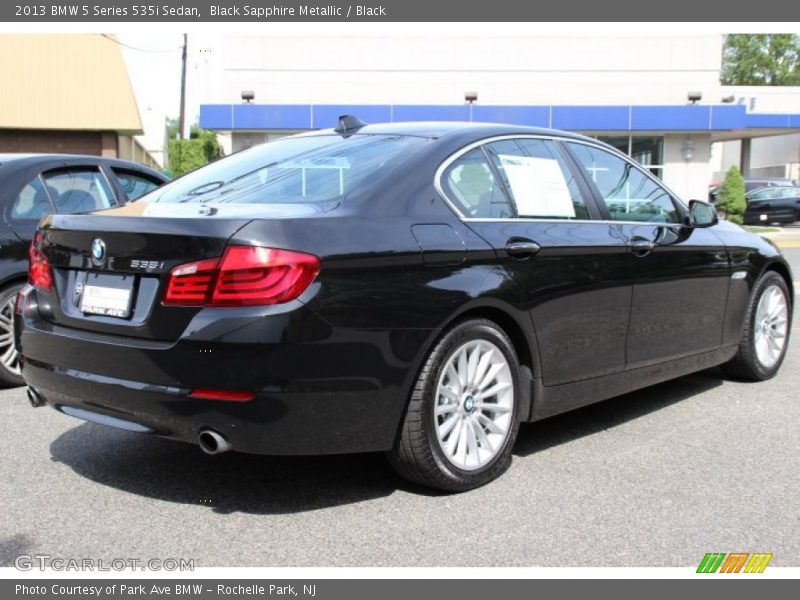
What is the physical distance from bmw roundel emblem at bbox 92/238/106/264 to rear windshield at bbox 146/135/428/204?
536 mm

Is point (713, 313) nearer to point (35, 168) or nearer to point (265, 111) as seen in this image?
point (35, 168)

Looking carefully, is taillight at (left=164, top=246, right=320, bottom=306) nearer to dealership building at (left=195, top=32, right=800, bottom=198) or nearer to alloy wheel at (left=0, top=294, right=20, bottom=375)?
alloy wheel at (left=0, top=294, right=20, bottom=375)

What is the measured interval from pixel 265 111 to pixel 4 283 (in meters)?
23.2

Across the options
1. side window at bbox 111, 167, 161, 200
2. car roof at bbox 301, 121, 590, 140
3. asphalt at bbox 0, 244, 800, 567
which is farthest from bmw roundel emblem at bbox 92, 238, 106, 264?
side window at bbox 111, 167, 161, 200

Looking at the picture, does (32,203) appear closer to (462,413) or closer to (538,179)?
(538,179)

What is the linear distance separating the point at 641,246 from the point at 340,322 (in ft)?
7.07

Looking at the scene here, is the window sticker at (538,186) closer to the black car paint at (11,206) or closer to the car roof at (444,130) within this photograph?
the car roof at (444,130)

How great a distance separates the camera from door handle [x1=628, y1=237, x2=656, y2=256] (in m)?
4.72

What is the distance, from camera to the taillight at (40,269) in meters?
3.88

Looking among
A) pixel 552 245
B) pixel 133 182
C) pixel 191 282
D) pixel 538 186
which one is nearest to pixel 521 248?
pixel 552 245

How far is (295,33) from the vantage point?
30.5 metres

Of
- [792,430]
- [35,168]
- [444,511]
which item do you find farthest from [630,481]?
[35,168]

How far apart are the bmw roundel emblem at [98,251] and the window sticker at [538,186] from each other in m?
1.93

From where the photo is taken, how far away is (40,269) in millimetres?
3971
